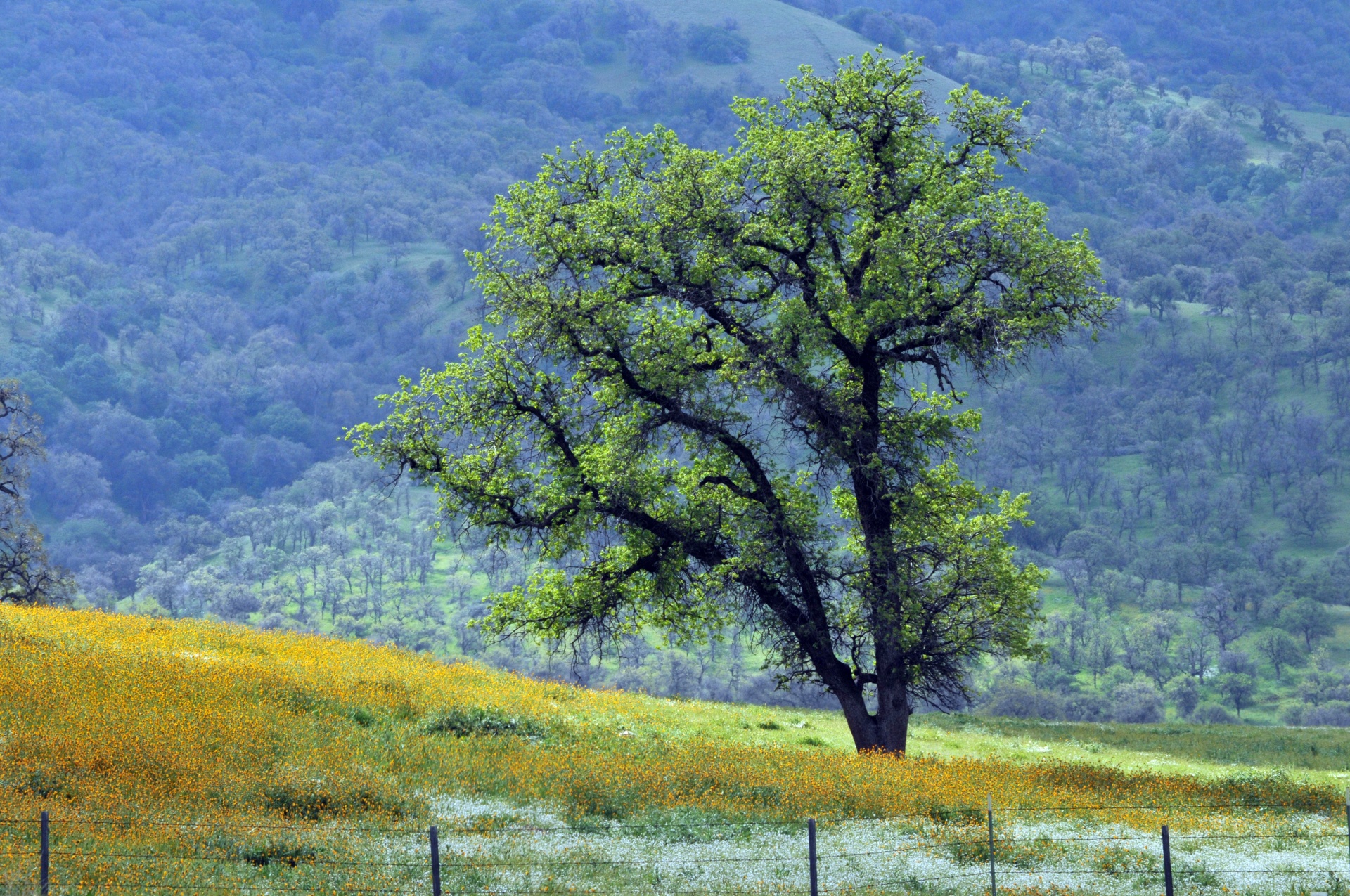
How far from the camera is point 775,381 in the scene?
24.4m

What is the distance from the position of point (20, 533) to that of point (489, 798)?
130 feet

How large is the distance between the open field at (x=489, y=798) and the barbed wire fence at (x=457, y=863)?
0.17ft

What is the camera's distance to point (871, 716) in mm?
26281

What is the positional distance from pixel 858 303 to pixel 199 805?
15.5 meters

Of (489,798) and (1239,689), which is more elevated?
(489,798)

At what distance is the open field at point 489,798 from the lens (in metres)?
14.5

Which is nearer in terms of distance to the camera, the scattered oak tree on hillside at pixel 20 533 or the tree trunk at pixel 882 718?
the tree trunk at pixel 882 718

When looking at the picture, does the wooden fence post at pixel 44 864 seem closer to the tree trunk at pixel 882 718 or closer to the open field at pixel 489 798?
the open field at pixel 489 798

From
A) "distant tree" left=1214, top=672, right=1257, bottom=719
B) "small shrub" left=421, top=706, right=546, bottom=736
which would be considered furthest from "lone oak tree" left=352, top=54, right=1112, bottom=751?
"distant tree" left=1214, top=672, right=1257, bottom=719

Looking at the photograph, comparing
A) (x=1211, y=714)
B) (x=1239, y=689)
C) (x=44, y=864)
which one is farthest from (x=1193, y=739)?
(x=1239, y=689)

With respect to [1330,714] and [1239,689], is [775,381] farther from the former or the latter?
[1239,689]

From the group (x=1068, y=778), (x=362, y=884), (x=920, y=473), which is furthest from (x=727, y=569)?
(x=362, y=884)

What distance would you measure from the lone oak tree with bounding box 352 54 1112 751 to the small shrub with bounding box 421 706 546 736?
2007mm

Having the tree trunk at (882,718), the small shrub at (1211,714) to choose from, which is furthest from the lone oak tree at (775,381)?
the small shrub at (1211,714)
